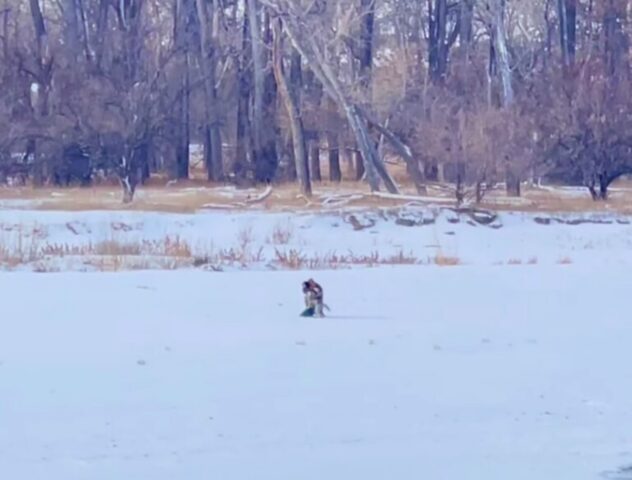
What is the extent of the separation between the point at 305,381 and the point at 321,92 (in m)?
35.7

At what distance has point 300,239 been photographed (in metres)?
24.4

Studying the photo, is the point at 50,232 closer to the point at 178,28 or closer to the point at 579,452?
the point at 579,452

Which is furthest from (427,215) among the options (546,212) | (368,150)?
(368,150)

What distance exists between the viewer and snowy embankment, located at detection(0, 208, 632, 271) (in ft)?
59.1

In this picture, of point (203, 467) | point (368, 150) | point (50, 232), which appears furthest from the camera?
point (368, 150)

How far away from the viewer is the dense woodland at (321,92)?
109 feet

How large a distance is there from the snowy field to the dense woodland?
57.0 ft

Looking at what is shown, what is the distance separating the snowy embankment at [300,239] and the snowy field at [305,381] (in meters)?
3.74

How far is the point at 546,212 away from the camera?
93.4 ft

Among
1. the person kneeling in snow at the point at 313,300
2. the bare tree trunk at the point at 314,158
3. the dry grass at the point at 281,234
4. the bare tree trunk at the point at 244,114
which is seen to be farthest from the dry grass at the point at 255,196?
the person kneeling in snow at the point at 313,300

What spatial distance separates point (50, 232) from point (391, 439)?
1678 centimetres

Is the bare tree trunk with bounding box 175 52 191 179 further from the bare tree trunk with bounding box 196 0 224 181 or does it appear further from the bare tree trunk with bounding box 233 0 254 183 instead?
the bare tree trunk with bounding box 233 0 254 183

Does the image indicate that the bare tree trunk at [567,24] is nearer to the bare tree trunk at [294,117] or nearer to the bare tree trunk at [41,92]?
the bare tree trunk at [294,117]

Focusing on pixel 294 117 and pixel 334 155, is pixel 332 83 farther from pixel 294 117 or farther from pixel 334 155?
pixel 334 155
